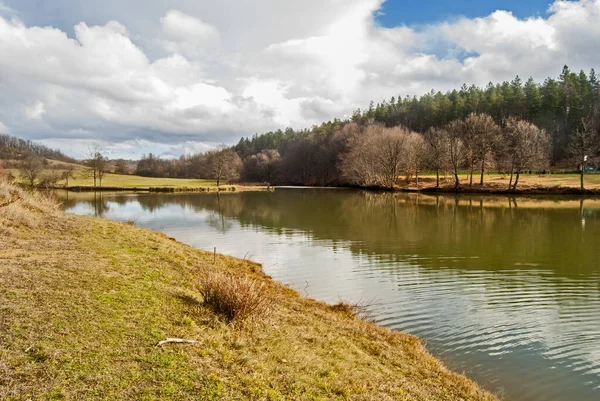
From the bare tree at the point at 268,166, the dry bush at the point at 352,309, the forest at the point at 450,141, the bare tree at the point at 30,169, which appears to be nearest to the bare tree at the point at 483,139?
the forest at the point at 450,141

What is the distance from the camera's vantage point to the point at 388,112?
115 meters

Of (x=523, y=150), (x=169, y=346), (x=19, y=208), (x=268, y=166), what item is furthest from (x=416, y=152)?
(x=169, y=346)

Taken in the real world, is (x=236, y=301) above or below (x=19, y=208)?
below

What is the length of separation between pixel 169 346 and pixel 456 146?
70390mm

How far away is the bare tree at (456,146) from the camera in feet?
221

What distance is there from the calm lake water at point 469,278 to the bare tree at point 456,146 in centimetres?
3622

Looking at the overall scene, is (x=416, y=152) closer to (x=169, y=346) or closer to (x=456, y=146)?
(x=456, y=146)

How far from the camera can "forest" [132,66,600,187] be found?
65.1 m

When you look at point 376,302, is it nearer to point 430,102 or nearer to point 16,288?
point 16,288

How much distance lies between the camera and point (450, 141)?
7038cm

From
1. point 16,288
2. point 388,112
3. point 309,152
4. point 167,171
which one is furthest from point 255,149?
point 16,288

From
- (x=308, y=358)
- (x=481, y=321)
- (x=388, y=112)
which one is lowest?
(x=481, y=321)

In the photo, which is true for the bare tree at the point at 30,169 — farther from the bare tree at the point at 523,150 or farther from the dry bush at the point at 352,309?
the bare tree at the point at 523,150

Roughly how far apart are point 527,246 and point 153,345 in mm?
21090
